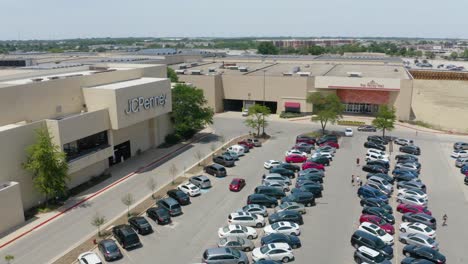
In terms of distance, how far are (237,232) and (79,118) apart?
20.2 m

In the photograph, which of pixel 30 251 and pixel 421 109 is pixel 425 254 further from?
pixel 421 109

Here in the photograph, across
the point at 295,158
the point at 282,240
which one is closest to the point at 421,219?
the point at 282,240

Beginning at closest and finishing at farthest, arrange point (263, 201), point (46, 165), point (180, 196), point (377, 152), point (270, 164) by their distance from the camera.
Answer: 1. point (46, 165)
2. point (263, 201)
3. point (180, 196)
4. point (270, 164)
5. point (377, 152)

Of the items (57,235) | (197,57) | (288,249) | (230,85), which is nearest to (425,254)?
(288,249)

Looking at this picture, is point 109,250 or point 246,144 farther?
point 246,144

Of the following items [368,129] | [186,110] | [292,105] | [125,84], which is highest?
[125,84]

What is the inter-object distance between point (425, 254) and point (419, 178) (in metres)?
18.5

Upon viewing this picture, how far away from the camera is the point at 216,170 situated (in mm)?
45156

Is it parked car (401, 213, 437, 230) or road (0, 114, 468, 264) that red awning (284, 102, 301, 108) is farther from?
parked car (401, 213, 437, 230)

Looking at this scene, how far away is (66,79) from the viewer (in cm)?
4250

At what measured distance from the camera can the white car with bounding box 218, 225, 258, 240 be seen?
30750 millimetres

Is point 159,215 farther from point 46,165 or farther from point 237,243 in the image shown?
point 46,165

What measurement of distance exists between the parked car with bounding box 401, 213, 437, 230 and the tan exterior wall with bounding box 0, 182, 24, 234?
31803 mm

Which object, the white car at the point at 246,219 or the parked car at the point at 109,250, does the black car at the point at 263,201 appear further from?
the parked car at the point at 109,250
